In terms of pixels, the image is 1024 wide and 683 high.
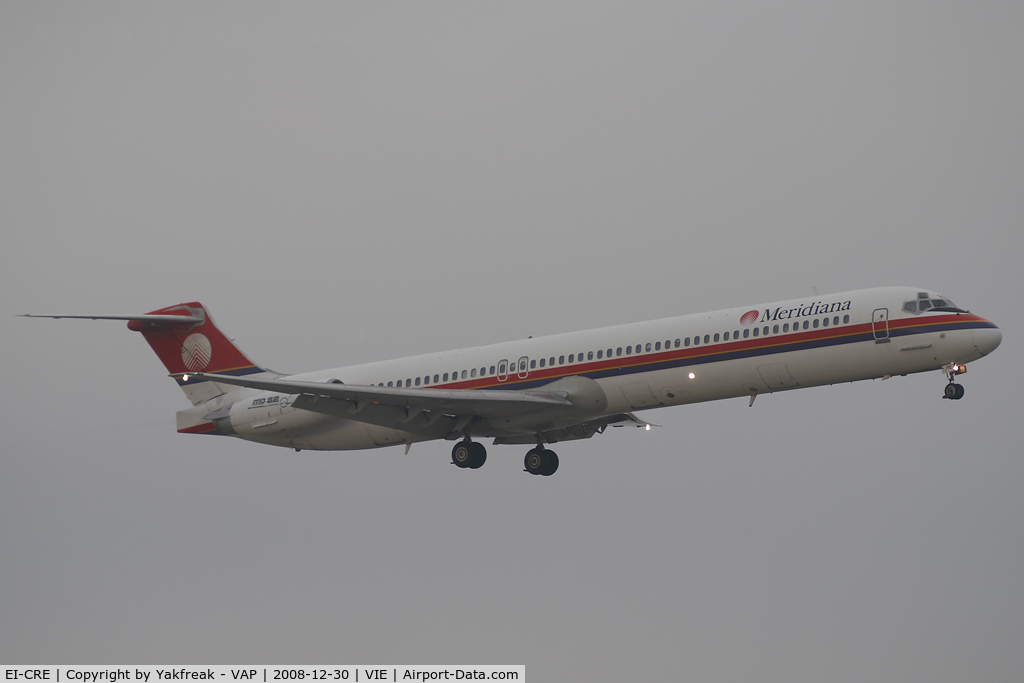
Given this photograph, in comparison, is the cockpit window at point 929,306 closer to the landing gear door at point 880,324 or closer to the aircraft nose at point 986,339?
the landing gear door at point 880,324

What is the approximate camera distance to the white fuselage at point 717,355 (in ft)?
101

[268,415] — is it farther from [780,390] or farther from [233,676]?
[780,390]

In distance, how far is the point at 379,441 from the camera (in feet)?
126

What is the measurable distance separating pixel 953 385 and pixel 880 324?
7.58ft

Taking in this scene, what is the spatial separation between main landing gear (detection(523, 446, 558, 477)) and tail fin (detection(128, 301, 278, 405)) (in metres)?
9.89

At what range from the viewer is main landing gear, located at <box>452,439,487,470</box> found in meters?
36.5

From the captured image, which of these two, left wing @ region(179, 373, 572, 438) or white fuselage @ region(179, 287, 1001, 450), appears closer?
white fuselage @ region(179, 287, 1001, 450)

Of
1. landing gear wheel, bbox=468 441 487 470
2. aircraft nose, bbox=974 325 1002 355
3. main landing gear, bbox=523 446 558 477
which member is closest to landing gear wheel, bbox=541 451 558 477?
main landing gear, bbox=523 446 558 477

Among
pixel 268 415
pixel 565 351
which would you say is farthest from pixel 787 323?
pixel 268 415

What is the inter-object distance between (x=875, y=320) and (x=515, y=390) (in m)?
10.3

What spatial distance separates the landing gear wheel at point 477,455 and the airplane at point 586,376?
0.14ft

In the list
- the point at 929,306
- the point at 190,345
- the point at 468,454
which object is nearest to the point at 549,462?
the point at 468,454

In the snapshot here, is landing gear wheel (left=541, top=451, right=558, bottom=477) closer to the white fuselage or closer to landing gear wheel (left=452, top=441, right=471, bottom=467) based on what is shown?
the white fuselage

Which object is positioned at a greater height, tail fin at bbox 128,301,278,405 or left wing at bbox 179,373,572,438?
tail fin at bbox 128,301,278,405
